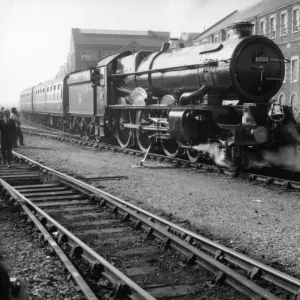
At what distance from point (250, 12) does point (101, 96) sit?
29.2m

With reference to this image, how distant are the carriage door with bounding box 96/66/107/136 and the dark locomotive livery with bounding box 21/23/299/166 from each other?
89 centimetres

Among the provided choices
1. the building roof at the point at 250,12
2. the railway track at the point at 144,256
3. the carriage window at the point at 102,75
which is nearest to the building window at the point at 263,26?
the building roof at the point at 250,12

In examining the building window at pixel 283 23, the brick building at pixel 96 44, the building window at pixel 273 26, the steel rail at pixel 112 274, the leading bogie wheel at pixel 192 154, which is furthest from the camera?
the brick building at pixel 96 44

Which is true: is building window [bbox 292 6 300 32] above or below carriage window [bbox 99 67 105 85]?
above

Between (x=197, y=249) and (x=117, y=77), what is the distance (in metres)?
11.9

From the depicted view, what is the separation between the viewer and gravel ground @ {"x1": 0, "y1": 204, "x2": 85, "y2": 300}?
3607 mm

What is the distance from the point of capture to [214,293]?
141 inches

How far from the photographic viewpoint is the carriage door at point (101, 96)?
16031 mm

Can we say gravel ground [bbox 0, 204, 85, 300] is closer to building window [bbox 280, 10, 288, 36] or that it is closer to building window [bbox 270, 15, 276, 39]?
building window [bbox 280, 10, 288, 36]

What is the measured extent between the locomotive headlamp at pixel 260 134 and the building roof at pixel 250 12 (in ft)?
75.7

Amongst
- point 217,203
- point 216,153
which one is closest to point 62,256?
point 217,203

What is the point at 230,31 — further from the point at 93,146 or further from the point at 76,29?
the point at 76,29

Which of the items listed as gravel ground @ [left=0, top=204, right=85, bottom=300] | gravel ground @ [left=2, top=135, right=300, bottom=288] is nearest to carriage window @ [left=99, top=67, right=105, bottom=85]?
gravel ground @ [left=2, top=135, right=300, bottom=288]

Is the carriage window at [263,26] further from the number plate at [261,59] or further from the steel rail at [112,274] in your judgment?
the steel rail at [112,274]
